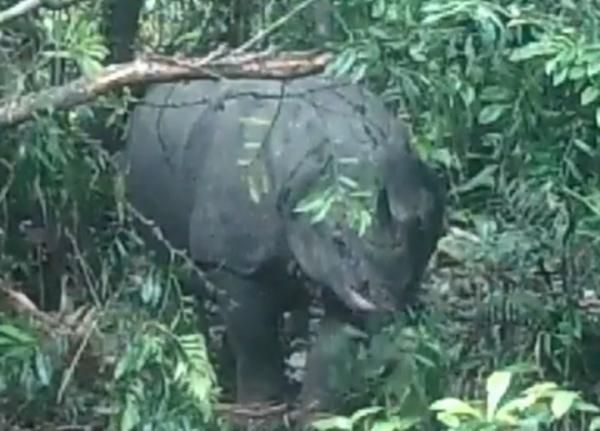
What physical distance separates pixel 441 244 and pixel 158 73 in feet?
4.63

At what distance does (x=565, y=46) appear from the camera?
11.0 feet

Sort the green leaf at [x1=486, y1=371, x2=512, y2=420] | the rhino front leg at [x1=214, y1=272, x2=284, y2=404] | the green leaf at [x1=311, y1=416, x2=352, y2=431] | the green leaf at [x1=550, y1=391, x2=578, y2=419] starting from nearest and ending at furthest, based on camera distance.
→ the green leaf at [x1=486, y1=371, x2=512, y2=420], the green leaf at [x1=550, y1=391, x2=578, y2=419], the green leaf at [x1=311, y1=416, x2=352, y2=431], the rhino front leg at [x1=214, y1=272, x2=284, y2=404]

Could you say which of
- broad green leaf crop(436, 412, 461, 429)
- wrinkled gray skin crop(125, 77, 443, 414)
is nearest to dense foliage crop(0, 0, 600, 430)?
broad green leaf crop(436, 412, 461, 429)

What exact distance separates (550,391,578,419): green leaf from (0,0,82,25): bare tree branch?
3.85 feet

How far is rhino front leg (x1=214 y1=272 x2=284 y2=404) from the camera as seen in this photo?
14.6 feet

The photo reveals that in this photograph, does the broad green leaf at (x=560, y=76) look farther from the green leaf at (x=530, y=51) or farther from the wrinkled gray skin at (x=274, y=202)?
the wrinkled gray skin at (x=274, y=202)

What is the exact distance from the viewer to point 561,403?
3.05 m

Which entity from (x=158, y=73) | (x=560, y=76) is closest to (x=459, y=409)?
(x=560, y=76)

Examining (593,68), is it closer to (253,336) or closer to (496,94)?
(496,94)

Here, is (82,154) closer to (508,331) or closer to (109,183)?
(109,183)

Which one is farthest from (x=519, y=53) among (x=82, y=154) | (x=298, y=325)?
(x=298, y=325)

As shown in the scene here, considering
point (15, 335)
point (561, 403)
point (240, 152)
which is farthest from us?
point (240, 152)

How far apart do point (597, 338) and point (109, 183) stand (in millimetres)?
1104

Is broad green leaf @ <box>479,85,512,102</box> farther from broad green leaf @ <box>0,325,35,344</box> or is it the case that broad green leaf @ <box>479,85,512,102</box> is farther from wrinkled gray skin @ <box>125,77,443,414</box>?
broad green leaf @ <box>0,325,35,344</box>
